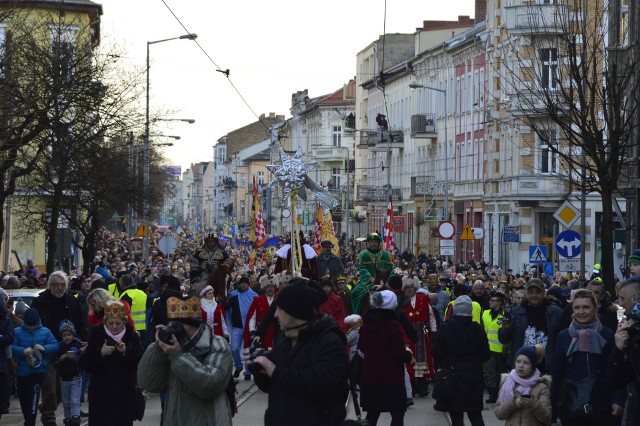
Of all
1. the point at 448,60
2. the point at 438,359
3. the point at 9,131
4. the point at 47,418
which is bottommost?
the point at 47,418

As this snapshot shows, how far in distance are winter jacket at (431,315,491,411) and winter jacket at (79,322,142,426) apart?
3205mm

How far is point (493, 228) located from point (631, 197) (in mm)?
25208

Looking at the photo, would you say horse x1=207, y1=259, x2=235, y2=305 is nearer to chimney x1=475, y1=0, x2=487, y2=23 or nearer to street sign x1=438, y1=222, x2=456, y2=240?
street sign x1=438, y1=222, x2=456, y2=240

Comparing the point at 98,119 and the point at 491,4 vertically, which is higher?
the point at 491,4

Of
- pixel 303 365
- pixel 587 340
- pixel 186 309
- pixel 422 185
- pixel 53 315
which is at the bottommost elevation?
pixel 53 315

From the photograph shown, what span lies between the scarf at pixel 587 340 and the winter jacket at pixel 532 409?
0.40 m

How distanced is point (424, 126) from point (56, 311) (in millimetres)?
58665

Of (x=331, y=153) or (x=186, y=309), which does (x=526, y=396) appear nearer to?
(x=186, y=309)

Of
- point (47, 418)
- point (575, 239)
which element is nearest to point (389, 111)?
point (575, 239)

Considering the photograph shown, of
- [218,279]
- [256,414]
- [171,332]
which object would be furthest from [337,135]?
[171,332]

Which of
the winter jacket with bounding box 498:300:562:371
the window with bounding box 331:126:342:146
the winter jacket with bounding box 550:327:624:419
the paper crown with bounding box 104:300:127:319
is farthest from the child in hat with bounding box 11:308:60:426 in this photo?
the window with bounding box 331:126:342:146

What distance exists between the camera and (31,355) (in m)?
14.4

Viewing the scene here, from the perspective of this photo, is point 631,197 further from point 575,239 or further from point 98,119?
point 98,119

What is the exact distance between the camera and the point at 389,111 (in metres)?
88.5
